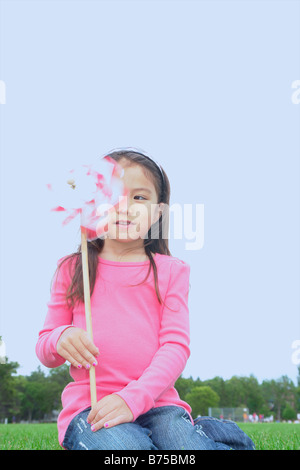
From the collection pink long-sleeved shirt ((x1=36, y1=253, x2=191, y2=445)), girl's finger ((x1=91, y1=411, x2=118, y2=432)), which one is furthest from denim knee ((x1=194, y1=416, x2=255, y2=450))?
girl's finger ((x1=91, y1=411, x2=118, y2=432))

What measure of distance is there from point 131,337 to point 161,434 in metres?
0.42

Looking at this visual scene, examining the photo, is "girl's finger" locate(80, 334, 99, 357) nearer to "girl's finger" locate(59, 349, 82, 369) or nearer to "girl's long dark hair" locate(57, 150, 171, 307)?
"girl's finger" locate(59, 349, 82, 369)

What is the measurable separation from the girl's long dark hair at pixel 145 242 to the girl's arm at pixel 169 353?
0.09 m

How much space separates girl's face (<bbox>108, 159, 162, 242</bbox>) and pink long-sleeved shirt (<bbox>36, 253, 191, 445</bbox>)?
0.49ft

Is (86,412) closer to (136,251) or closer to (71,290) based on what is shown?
(71,290)

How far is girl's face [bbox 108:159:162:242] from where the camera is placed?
2.46 meters

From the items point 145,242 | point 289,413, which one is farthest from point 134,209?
point 289,413

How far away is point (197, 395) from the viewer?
35625 mm

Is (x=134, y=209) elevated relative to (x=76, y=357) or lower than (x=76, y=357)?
→ elevated

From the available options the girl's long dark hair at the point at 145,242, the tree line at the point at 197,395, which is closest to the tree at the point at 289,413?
the tree line at the point at 197,395

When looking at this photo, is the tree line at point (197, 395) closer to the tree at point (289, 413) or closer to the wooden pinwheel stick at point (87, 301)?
the tree at point (289, 413)

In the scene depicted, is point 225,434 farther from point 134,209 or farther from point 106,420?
point 134,209
